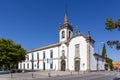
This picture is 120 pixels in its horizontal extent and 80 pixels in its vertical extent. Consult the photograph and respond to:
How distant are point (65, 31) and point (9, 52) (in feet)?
61.6

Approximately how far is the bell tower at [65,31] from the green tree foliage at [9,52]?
14191mm

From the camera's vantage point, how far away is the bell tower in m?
61.3

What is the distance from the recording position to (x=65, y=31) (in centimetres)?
6131

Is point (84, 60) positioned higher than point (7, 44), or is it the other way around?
point (7, 44)

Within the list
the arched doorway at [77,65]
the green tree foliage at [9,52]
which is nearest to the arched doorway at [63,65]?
the arched doorway at [77,65]

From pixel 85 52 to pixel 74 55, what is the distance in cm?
441

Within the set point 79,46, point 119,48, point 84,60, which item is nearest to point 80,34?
point 79,46

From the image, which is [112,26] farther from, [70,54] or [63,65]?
[63,65]

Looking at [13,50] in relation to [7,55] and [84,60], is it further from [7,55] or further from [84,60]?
[84,60]

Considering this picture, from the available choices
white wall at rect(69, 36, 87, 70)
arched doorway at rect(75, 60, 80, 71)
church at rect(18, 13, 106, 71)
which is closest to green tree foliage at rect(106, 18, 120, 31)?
church at rect(18, 13, 106, 71)

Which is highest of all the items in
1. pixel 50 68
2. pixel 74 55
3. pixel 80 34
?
pixel 80 34

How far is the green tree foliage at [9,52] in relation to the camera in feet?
162

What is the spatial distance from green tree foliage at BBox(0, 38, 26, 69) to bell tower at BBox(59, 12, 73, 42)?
46.6 feet

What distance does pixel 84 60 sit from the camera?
5478 cm
